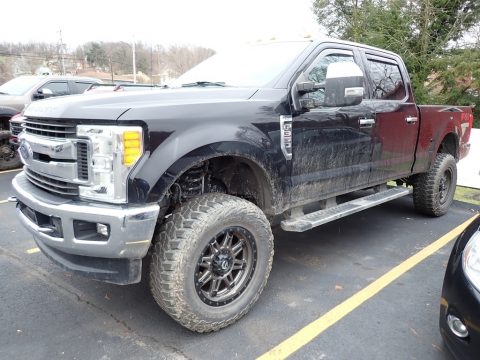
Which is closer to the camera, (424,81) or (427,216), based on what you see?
(427,216)

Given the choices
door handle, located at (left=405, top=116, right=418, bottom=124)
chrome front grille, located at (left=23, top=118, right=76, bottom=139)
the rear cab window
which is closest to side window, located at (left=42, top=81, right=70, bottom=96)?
chrome front grille, located at (left=23, top=118, right=76, bottom=139)

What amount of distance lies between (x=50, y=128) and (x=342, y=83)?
1995mm

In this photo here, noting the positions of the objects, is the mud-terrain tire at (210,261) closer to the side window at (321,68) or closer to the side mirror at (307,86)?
the side mirror at (307,86)

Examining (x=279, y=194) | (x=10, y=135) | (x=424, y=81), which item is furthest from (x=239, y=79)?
(x=424, y=81)

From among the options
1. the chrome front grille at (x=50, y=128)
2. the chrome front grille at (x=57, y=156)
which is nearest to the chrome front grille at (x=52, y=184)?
the chrome front grille at (x=57, y=156)

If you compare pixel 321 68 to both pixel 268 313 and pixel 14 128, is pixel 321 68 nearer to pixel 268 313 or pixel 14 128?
pixel 268 313

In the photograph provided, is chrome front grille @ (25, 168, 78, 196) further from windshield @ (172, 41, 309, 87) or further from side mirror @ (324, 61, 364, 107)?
side mirror @ (324, 61, 364, 107)

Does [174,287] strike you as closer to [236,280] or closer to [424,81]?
[236,280]

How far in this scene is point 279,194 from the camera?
10.4 ft

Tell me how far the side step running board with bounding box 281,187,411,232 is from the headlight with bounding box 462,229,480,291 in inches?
48.3

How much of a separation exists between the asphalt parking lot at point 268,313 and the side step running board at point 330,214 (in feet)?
1.78

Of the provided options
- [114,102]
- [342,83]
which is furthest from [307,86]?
[114,102]

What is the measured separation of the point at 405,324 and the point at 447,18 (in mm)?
15696

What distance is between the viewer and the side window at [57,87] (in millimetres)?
9492
